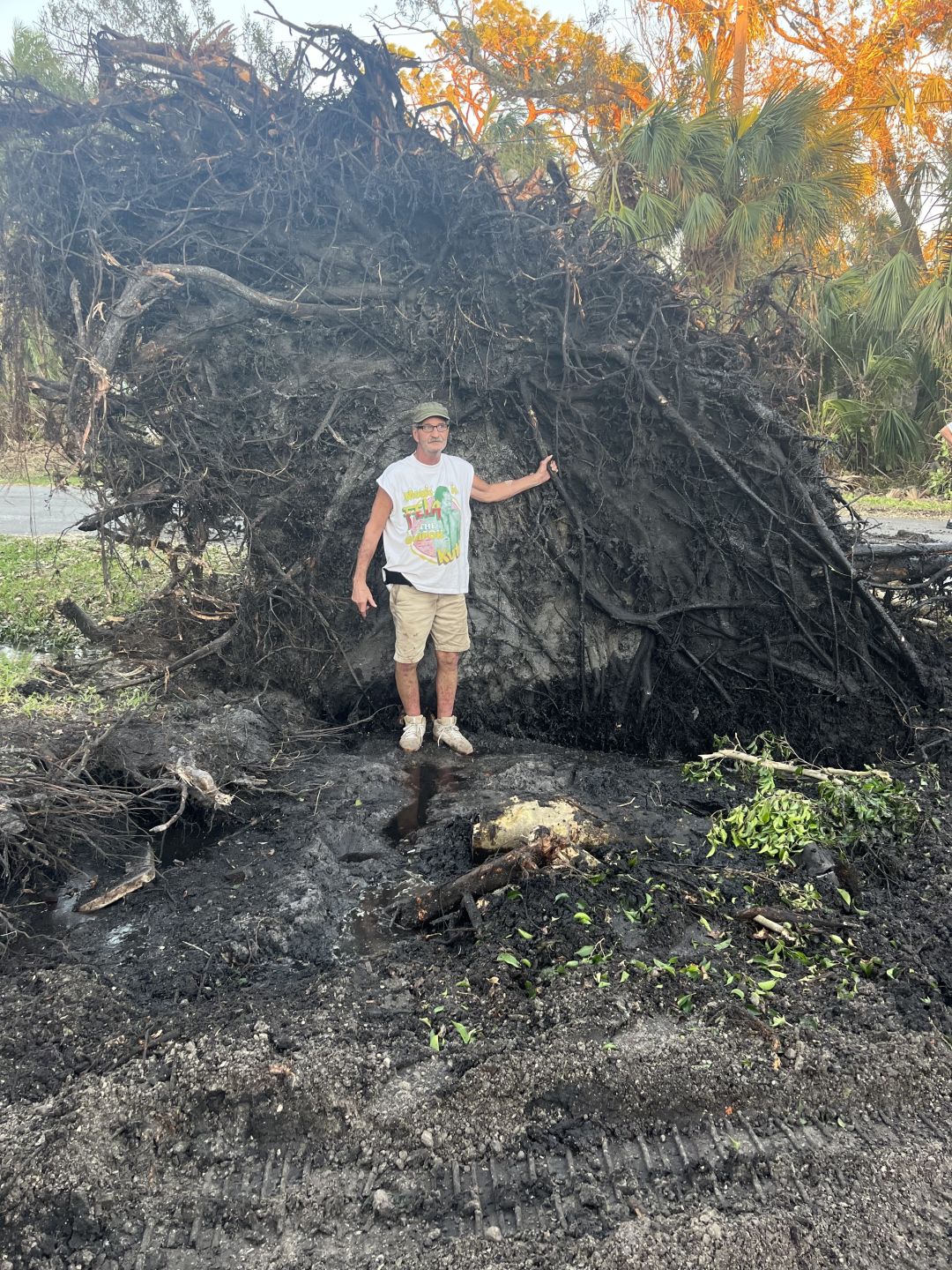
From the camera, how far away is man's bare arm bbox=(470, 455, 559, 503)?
5398 millimetres

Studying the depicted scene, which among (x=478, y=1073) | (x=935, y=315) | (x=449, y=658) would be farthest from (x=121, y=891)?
(x=935, y=315)

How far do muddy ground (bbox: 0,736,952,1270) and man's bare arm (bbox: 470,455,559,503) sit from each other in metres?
2.26

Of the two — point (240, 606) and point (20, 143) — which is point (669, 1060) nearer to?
point (240, 606)

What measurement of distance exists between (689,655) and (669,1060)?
3458mm

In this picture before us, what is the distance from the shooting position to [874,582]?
6133 millimetres

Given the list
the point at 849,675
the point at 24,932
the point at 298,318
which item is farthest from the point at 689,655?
the point at 24,932

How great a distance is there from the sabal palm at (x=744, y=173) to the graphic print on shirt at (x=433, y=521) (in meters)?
8.19

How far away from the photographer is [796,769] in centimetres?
494

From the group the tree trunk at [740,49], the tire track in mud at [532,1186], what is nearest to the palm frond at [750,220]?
the tree trunk at [740,49]

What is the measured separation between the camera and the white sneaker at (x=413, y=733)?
17.8ft

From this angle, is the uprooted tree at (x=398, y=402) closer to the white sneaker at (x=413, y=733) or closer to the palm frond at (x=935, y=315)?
the white sneaker at (x=413, y=733)

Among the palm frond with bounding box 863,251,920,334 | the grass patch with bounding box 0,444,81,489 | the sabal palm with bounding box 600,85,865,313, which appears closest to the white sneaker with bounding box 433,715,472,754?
the grass patch with bounding box 0,444,81,489

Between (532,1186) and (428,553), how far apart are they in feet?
11.3

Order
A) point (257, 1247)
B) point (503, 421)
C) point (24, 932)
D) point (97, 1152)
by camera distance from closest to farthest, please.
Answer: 1. point (257, 1247)
2. point (97, 1152)
3. point (24, 932)
4. point (503, 421)
